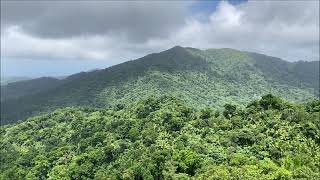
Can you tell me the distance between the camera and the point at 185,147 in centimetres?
7788

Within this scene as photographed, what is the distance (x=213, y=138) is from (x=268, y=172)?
16.6 meters

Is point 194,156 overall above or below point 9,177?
above

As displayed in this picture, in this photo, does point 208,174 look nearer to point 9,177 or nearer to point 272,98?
point 272,98

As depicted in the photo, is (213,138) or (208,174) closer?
(208,174)

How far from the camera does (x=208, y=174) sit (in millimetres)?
62469

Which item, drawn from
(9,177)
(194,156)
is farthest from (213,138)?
(9,177)

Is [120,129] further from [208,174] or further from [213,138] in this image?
[208,174]

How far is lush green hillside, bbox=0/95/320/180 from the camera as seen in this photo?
67250mm

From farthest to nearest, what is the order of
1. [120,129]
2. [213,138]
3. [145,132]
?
[120,129], [145,132], [213,138]

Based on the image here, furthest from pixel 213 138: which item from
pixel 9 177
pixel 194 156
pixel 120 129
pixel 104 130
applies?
pixel 9 177

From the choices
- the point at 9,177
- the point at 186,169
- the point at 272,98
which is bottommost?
the point at 9,177

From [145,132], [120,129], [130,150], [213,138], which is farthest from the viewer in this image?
[120,129]

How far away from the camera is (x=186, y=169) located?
2761 inches

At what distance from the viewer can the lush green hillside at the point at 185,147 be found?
2648 inches
